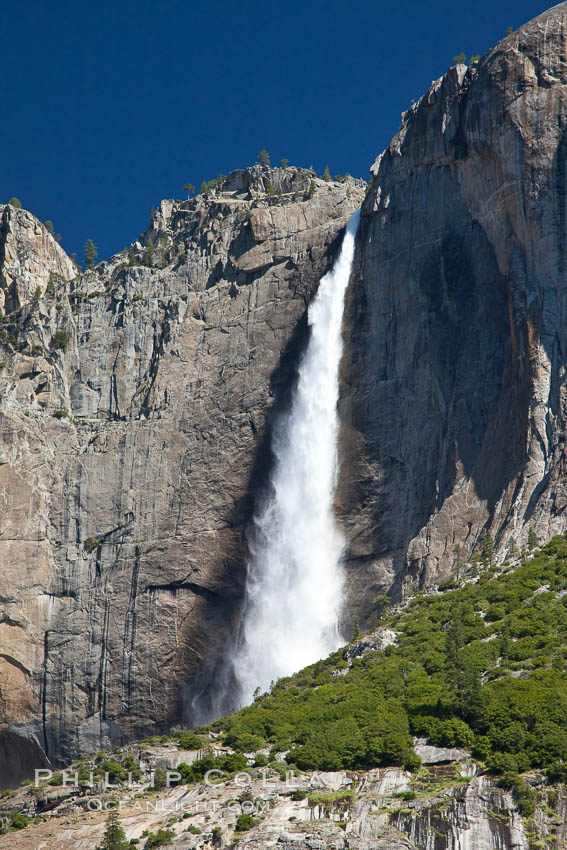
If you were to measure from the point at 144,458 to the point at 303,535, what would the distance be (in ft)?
46.1

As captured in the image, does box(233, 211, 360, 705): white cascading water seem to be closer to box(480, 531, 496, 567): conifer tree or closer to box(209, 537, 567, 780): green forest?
box(209, 537, 567, 780): green forest

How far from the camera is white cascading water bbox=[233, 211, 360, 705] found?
7300 centimetres

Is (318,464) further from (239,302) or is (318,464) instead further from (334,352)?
(239,302)

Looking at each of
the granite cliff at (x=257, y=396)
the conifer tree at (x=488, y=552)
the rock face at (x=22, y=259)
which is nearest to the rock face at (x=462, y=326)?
the granite cliff at (x=257, y=396)

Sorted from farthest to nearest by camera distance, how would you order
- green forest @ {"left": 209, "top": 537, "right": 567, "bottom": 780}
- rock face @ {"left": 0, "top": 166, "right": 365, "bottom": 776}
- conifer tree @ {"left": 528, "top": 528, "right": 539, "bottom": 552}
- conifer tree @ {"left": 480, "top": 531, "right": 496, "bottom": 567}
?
1. rock face @ {"left": 0, "top": 166, "right": 365, "bottom": 776}
2. conifer tree @ {"left": 480, "top": 531, "right": 496, "bottom": 567}
3. conifer tree @ {"left": 528, "top": 528, "right": 539, "bottom": 552}
4. green forest @ {"left": 209, "top": 537, "right": 567, "bottom": 780}

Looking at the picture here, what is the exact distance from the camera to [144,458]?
82875mm

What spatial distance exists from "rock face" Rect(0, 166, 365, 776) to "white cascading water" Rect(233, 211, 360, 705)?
1.56 metres

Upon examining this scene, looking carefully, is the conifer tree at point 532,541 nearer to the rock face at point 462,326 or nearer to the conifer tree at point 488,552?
the rock face at point 462,326

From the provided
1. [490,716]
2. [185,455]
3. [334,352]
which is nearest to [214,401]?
[185,455]

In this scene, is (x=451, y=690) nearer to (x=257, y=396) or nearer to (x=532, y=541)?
(x=532, y=541)

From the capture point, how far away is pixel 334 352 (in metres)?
78.8

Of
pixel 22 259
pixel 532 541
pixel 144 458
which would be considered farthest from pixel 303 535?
pixel 22 259

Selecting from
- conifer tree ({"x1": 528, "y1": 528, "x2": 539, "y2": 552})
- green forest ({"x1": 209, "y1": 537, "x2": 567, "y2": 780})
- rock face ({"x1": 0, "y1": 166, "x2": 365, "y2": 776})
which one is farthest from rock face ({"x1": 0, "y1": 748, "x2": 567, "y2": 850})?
rock face ({"x1": 0, "y1": 166, "x2": 365, "y2": 776})

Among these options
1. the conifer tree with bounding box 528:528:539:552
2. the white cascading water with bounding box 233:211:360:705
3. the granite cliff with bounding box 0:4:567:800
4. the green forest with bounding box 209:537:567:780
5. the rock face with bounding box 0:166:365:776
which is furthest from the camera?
the rock face with bounding box 0:166:365:776
